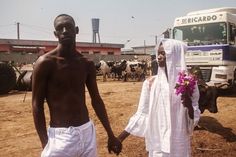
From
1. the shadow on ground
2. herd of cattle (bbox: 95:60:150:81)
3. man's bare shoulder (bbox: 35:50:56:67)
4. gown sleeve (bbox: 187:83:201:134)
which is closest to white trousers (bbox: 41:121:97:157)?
man's bare shoulder (bbox: 35:50:56:67)

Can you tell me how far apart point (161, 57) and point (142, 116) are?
63 centimetres

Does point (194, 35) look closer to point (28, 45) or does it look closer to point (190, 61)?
point (190, 61)

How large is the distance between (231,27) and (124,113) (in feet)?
17.6

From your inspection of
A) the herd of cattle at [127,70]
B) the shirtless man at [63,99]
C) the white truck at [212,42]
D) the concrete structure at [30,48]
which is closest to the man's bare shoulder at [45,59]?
the shirtless man at [63,99]

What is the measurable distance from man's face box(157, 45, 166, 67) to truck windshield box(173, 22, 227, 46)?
10215 mm

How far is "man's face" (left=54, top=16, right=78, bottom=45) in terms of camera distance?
9.68ft

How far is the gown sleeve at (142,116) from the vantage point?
12.9 ft

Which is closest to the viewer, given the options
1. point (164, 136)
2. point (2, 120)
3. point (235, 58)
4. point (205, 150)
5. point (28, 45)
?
point (164, 136)

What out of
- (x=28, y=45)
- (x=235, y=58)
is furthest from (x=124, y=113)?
(x=28, y=45)

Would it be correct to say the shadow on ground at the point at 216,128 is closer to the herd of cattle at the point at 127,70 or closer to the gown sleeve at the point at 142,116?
the gown sleeve at the point at 142,116

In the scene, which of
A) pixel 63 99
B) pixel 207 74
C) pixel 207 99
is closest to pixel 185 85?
pixel 63 99

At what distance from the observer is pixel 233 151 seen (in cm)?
674

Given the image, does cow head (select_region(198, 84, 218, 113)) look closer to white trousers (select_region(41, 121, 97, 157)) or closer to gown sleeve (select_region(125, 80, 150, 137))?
gown sleeve (select_region(125, 80, 150, 137))

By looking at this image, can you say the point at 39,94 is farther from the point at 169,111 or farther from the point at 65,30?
the point at 169,111
